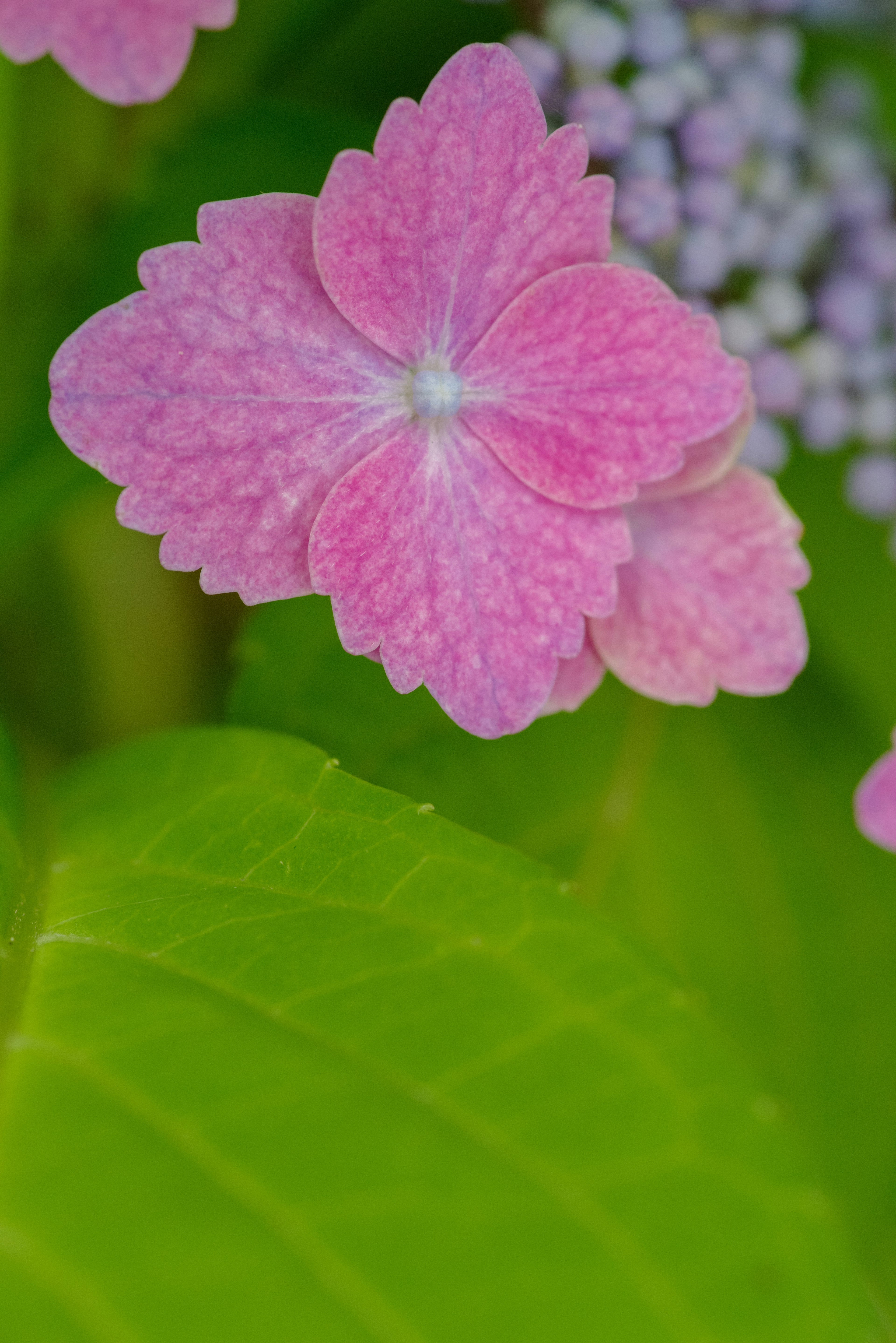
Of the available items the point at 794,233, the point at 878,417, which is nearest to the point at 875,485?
the point at 878,417

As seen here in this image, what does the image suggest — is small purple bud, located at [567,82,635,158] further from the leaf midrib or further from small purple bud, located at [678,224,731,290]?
the leaf midrib

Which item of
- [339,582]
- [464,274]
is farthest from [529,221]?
[339,582]

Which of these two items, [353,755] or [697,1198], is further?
[353,755]

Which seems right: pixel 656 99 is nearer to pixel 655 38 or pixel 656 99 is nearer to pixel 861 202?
pixel 655 38

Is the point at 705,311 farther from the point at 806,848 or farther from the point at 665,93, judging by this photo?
the point at 806,848

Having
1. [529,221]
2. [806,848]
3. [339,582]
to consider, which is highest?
[529,221]

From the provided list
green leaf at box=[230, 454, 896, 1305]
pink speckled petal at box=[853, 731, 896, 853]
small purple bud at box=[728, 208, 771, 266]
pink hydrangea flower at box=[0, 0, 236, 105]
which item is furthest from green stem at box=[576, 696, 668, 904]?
pink hydrangea flower at box=[0, 0, 236, 105]
